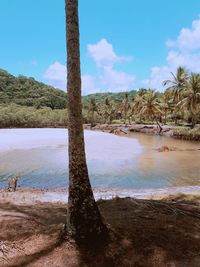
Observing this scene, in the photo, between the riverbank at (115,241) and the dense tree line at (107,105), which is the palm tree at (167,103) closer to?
the dense tree line at (107,105)

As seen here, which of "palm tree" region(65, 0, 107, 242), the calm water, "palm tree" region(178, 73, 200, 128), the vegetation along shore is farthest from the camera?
the vegetation along shore

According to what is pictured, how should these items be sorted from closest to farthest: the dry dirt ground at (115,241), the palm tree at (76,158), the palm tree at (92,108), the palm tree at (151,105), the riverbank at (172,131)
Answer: the dry dirt ground at (115,241), the palm tree at (76,158), the riverbank at (172,131), the palm tree at (151,105), the palm tree at (92,108)

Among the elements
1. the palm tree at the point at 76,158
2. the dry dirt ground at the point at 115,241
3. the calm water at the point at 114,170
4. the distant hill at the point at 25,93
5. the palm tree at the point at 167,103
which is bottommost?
the calm water at the point at 114,170

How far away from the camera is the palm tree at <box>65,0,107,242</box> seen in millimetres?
5535

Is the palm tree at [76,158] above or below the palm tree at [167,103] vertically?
below

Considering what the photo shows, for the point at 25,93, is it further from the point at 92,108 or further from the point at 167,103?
the point at 167,103

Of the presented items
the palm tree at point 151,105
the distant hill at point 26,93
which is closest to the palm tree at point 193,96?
the palm tree at point 151,105

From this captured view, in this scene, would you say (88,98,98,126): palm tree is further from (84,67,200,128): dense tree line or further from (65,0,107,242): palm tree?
(65,0,107,242): palm tree

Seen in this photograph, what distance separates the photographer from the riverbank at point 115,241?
16.9 ft

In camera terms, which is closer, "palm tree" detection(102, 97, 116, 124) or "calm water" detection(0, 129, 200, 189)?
"calm water" detection(0, 129, 200, 189)

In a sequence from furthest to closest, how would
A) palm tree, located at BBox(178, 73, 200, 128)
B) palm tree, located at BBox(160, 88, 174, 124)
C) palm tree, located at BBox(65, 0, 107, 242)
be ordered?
palm tree, located at BBox(160, 88, 174, 124), palm tree, located at BBox(178, 73, 200, 128), palm tree, located at BBox(65, 0, 107, 242)

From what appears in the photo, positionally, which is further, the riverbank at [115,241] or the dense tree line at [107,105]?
the dense tree line at [107,105]

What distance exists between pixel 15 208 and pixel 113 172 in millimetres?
11977

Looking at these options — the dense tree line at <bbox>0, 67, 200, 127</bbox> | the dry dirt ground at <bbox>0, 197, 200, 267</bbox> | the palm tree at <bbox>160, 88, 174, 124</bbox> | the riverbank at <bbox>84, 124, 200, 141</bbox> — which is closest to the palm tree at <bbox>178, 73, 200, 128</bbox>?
the dense tree line at <bbox>0, 67, 200, 127</bbox>
